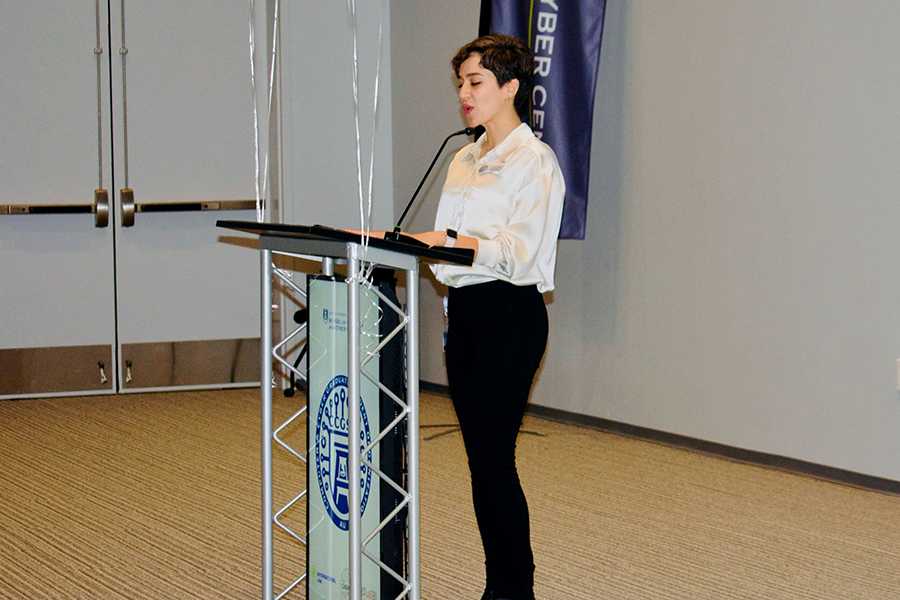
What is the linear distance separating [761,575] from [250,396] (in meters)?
3.46

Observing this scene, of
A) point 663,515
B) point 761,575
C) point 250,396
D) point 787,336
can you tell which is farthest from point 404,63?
point 761,575

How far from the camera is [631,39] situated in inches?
179

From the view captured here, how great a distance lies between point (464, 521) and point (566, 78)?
2.07 meters

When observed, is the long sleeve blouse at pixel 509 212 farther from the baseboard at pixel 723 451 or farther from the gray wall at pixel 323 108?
the gray wall at pixel 323 108

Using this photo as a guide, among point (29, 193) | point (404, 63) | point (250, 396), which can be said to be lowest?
point (250, 396)

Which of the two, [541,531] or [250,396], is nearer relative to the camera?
[541,531]

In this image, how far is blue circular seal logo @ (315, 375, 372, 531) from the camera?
2223 millimetres

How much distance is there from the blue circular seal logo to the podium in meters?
0.02

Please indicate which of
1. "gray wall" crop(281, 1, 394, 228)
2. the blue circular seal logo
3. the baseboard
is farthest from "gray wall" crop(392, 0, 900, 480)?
the blue circular seal logo

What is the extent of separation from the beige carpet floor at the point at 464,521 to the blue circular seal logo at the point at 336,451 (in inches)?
26.1

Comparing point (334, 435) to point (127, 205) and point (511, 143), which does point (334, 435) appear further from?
point (127, 205)

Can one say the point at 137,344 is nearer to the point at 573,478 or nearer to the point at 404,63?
the point at 404,63

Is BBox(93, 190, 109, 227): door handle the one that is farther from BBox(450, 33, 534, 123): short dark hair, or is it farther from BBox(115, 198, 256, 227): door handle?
BBox(450, 33, 534, 123): short dark hair

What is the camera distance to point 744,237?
4.17m
